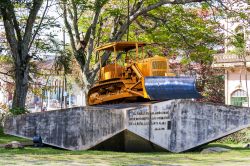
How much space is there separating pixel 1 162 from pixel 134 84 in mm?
8252

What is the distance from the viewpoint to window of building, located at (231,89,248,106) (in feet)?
142

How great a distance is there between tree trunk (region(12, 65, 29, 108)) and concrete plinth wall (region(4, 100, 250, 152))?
7.36 meters

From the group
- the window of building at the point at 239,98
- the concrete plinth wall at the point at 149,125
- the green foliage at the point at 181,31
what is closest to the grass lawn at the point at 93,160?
the concrete plinth wall at the point at 149,125

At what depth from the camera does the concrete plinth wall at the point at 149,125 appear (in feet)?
48.0

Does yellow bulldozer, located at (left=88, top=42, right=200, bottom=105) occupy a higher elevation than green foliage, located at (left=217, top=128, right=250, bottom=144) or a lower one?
higher

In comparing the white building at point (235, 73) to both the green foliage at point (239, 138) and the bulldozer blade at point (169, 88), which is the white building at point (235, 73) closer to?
the green foliage at point (239, 138)

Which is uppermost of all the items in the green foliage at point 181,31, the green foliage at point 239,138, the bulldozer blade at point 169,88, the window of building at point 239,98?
the green foliage at point 181,31

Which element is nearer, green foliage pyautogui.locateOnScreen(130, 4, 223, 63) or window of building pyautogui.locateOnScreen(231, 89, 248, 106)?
green foliage pyautogui.locateOnScreen(130, 4, 223, 63)

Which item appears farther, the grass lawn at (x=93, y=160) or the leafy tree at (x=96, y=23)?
the leafy tree at (x=96, y=23)

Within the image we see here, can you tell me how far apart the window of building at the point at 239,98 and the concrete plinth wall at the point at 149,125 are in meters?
28.9

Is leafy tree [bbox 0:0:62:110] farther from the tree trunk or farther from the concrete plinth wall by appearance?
the concrete plinth wall

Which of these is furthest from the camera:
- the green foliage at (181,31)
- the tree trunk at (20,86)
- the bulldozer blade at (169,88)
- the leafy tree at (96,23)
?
the green foliage at (181,31)

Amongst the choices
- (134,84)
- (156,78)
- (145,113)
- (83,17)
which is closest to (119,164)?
(145,113)

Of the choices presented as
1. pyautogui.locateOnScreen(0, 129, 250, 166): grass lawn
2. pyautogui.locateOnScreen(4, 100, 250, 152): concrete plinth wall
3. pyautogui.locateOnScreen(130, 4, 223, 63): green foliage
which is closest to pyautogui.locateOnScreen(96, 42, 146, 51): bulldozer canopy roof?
pyautogui.locateOnScreen(4, 100, 250, 152): concrete plinth wall
